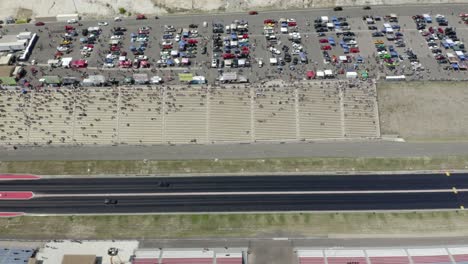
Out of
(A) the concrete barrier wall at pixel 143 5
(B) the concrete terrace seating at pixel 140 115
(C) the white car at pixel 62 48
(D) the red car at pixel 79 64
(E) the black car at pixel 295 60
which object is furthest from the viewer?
(A) the concrete barrier wall at pixel 143 5

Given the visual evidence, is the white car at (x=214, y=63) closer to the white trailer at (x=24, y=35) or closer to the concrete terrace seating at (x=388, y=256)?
the white trailer at (x=24, y=35)

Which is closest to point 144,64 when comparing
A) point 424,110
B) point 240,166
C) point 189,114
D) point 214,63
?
point 214,63

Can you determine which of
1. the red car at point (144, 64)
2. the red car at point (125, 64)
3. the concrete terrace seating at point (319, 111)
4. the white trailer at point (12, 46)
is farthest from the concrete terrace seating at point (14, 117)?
the concrete terrace seating at point (319, 111)

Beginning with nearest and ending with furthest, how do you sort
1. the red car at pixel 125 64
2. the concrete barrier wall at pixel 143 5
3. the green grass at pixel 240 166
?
1. the green grass at pixel 240 166
2. the red car at pixel 125 64
3. the concrete barrier wall at pixel 143 5

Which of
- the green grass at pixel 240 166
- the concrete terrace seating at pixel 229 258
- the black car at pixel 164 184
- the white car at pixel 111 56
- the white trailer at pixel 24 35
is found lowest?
the concrete terrace seating at pixel 229 258

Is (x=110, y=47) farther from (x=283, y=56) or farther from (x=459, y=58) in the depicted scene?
(x=459, y=58)

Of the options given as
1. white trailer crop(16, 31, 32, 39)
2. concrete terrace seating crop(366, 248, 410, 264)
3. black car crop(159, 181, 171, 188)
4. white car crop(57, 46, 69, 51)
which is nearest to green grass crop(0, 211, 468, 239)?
concrete terrace seating crop(366, 248, 410, 264)

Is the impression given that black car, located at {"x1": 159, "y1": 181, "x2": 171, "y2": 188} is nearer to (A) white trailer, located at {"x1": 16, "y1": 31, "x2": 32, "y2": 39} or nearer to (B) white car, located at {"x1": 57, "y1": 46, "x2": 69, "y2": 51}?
(B) white car, located at {"x1": 57, "y1": 46, "x2": 69, "y2": 51}
